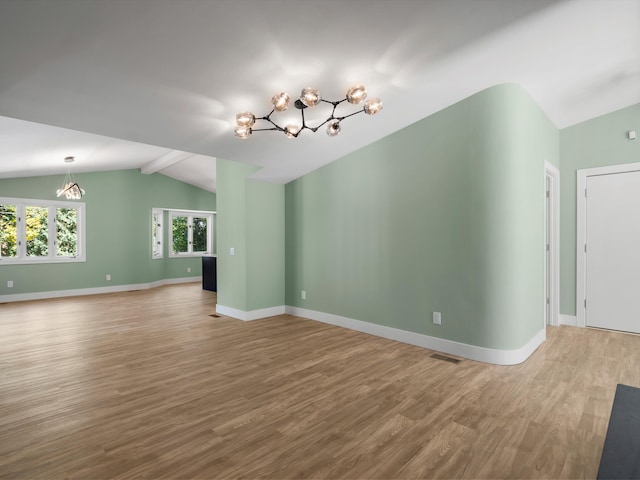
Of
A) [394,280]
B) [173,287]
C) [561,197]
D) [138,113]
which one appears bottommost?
[173,287]

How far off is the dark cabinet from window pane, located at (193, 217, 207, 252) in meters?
2.23

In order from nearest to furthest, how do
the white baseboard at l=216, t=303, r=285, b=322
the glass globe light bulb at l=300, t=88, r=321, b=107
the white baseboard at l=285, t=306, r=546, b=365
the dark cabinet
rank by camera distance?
the glass globe light bulb at l=300, t=88, r=321, b=107 → the white baseboard at l=285, t=306, r=546, b=365 → the white baseboard at l=216, t=303, r=285, b=322 → the dark cabinet

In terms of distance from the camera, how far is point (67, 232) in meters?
7.57

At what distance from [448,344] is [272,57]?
10.5 feet

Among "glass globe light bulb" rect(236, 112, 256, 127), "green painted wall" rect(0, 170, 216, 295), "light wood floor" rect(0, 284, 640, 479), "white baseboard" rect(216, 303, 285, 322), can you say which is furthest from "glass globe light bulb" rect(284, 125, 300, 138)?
"green painted wall" rect(0, 170, 216, 295)

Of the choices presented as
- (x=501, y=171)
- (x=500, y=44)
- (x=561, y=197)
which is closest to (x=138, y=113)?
(x=500, y=44)

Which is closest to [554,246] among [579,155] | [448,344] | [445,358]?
[579,155]

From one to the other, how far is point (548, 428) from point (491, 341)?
1.16 metres

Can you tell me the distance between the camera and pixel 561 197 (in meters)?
4.71

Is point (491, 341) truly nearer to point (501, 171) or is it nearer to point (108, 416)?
point (501, 171)

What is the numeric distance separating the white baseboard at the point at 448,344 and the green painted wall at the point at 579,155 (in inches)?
48.6

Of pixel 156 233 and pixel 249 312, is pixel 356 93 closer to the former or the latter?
pixel 249 312

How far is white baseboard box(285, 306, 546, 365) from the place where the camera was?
10.7ft

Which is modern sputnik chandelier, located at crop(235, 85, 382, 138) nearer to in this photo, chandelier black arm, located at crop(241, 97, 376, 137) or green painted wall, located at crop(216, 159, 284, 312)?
chandelier black arm, located at crop(241, 97, 376, 137)
